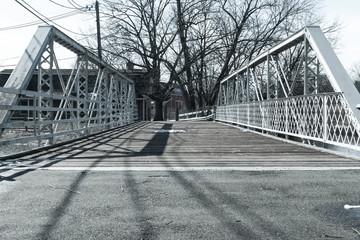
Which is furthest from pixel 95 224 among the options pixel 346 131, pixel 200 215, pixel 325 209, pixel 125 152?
pixel 346 131

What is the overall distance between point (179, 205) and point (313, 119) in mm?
4918

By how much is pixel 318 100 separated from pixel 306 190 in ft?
12.5

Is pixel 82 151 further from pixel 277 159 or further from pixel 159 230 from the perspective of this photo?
pixel 159 230

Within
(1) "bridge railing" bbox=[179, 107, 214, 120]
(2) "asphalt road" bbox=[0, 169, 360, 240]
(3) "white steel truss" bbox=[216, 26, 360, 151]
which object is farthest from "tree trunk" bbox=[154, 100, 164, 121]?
(2) "asphalt road" bbox=[0, 169, 360, 240]

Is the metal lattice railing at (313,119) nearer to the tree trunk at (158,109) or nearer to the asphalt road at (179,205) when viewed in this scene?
the asphalt road at (179,205)

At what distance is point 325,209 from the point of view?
3006 millimetres

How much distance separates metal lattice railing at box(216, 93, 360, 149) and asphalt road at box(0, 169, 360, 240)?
1.68 m

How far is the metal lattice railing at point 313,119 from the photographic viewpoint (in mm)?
5965

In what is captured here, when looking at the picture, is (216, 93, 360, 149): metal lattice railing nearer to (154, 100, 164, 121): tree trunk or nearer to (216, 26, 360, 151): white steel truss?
(216, 26, 360, 151): white steel truss

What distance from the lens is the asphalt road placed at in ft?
8.28

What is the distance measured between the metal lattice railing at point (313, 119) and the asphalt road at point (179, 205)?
1680mm

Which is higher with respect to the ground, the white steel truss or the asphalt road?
the white steel truss

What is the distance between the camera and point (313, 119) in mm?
7254

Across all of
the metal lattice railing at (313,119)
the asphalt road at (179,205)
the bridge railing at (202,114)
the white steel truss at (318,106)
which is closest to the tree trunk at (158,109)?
the bridge railing at (202,114)
